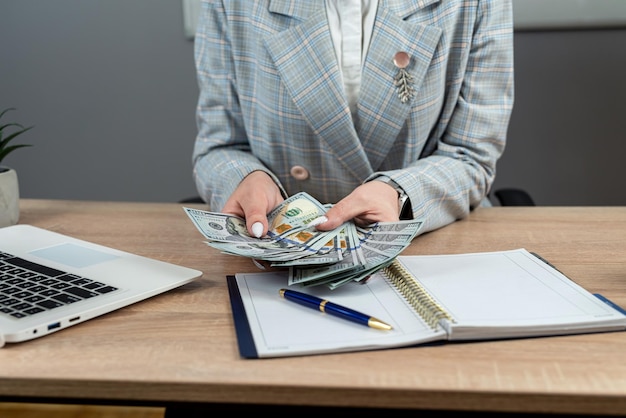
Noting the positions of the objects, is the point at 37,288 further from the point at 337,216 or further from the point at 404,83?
the point at 404,83

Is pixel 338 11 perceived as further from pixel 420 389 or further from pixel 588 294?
pixel 420 389

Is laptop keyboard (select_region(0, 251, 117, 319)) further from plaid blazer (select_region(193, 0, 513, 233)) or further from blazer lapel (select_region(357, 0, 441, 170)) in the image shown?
blazer lapel (select_region(357, 0, 441, 170))

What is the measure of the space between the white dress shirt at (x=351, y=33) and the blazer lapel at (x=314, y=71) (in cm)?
4

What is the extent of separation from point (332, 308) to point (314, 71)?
0.60 meters

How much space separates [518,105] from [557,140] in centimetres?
16

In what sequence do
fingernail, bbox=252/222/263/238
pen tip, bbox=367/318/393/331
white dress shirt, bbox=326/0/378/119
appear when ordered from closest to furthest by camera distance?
pen tip, bbox=367/318/393/331 < fingernail, bbox=252/222/263/238 < white dress shirt, bbox=326/0/378/119

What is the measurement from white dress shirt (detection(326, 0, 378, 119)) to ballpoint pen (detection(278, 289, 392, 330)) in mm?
587

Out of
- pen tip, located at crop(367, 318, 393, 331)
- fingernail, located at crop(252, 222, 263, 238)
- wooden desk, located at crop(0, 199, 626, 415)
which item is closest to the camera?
wooden desk, located at crop(0, 199, 626, 415)

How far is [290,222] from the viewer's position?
0.95 m

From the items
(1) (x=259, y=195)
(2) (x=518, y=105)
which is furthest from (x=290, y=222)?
(2) (x=518, y=105)

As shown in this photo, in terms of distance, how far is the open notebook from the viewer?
67 centimetres

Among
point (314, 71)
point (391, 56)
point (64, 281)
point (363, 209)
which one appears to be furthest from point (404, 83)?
point (64, 281)

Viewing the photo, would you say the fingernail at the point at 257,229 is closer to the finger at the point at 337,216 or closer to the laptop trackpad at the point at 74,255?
the finger at the point at 337,216

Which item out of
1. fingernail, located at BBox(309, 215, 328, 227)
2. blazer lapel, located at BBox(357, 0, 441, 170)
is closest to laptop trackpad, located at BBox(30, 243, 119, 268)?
fingernail, located at BBox(309, 215, 328, 227)
